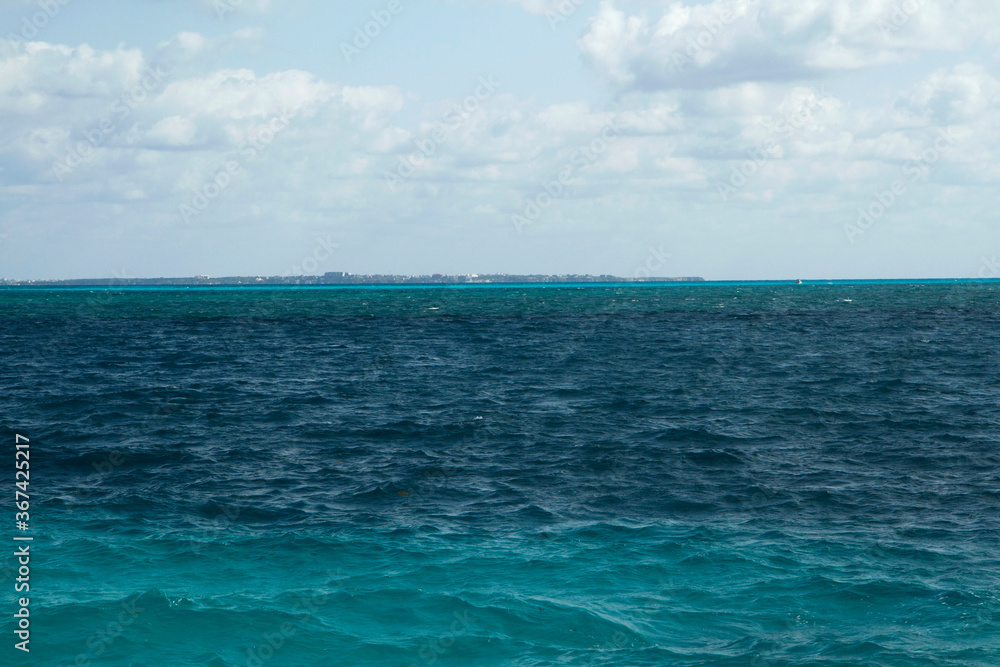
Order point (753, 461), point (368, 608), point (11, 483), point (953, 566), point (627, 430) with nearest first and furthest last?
point (368, 608)
point (953, 566)
point (11, 483)
point (753, 461)
point (627, 430)

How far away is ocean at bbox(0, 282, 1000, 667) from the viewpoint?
12.7 metres

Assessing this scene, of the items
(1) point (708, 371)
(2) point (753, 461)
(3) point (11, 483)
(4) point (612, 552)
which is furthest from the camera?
(1) point (708, 371)

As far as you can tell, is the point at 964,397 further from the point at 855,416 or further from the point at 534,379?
the point at 534,379

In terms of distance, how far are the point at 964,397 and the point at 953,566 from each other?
24178 mm

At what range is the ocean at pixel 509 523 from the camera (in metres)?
12.7

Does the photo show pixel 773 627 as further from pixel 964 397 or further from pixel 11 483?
pixel 964 397

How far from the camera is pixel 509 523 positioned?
17750 millimetres

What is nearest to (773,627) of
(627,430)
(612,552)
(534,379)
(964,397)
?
(612,552)

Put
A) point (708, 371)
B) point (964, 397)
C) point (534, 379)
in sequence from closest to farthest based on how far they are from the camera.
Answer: point (964, 397) → point (534, 379) → point (708, 371)

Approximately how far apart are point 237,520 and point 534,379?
26.1 meters

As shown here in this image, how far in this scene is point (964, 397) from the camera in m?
36.2

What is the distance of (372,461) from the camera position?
2431 cm

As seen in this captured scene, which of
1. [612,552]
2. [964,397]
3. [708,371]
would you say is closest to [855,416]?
[964,397]

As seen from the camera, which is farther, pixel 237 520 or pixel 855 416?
pixel 855 416
